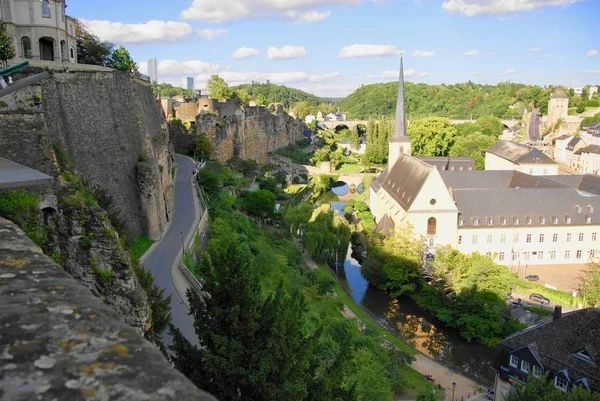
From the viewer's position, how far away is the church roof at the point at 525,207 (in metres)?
40.1

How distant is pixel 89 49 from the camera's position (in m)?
34.5

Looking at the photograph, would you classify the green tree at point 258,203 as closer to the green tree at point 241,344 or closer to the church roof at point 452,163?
the church roof at point 452,163

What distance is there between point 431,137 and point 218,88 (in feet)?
109

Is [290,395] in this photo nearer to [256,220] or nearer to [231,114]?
[256,220]

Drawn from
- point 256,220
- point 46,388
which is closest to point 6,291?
point 46,388

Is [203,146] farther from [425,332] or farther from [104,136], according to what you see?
[425,332]

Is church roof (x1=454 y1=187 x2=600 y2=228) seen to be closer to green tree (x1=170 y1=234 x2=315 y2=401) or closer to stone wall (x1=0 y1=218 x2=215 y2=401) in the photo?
green tree (x1=170 y1=234 x2=315 y2=401)

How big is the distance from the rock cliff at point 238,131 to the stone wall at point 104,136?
20.8 meters

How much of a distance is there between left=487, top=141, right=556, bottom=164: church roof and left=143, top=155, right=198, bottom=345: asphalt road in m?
36.9

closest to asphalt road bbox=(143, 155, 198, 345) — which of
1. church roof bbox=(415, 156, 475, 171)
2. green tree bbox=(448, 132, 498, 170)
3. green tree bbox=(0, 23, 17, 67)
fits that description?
green tree bbox=(0, 23, 17, 67)

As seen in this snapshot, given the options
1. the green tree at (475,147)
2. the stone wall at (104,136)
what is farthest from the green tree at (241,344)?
the green tree at (475,147)

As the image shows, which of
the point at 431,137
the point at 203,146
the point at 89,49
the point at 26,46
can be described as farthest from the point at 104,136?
the point at 431,137

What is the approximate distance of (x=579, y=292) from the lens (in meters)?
33.1

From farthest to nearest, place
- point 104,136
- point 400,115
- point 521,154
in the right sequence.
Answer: point 521,154
point 400,115
point 104,136
